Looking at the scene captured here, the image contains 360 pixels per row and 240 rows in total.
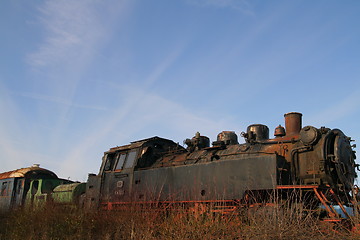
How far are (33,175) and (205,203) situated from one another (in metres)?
12.8

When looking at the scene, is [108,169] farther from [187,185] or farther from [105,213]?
[187,185]

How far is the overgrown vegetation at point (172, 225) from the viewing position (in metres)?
6.16

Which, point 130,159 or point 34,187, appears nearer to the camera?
point 130,159

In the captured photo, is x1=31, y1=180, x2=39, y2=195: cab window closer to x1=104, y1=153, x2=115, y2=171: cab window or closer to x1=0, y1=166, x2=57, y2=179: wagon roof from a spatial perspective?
x1=0, y1=166, x2=57, y2=179: wagon roof

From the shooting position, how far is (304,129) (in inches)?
335

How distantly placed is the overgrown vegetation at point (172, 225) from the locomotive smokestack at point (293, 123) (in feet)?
8.03

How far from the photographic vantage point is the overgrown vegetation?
6.16 m

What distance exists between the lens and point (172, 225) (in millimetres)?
7082

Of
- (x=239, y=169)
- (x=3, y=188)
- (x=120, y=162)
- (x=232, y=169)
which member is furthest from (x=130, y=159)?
(x=3, y=188)

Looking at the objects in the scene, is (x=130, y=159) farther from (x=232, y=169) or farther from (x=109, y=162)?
(x=232, y=169)

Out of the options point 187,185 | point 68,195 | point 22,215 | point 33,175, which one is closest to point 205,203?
point 187,185

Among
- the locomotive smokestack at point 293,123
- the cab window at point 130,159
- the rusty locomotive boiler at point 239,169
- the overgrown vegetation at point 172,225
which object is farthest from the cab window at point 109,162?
the locomotive smokestack at point 293,123

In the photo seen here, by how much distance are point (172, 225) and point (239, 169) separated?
2.49 metres

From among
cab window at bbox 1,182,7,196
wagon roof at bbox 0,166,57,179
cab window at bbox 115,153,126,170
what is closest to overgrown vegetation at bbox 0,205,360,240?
cab window at bbox 115,153,126,170
